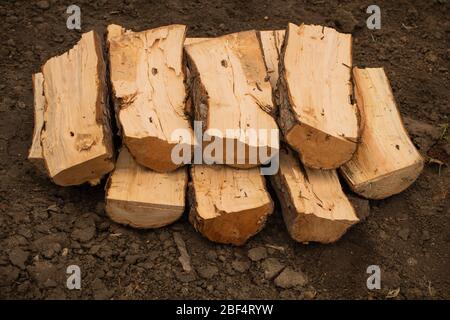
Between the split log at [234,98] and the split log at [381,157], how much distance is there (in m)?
Answer: 0.59

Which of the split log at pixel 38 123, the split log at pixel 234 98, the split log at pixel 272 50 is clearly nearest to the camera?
the split log at pixel 234 98

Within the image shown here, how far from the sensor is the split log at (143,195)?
318 cm

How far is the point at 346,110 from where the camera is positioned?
10.8 ft

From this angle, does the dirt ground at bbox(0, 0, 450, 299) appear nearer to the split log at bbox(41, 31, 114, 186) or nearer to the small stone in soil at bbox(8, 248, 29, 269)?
the small stone in soil at bbox(8, 248, 29, 269)

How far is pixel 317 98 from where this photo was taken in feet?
10.7

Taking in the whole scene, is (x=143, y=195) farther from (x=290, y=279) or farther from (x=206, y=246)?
(x=290, y=279)

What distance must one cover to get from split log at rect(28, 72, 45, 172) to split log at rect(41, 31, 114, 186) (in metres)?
0.09

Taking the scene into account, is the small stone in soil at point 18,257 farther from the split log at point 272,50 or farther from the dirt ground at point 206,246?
the split log at point 272,50

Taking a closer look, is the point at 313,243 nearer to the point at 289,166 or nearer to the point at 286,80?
the point at 289,166

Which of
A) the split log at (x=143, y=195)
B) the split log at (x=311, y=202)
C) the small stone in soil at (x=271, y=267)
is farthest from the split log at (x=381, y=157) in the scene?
the split log at (x=143, y=195)

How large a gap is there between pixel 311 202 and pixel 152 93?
1.05 metres

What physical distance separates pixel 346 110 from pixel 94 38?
1.54 m

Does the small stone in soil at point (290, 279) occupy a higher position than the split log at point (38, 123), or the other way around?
the split log at point (38, 123)

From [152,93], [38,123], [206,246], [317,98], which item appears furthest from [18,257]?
[317,98]
